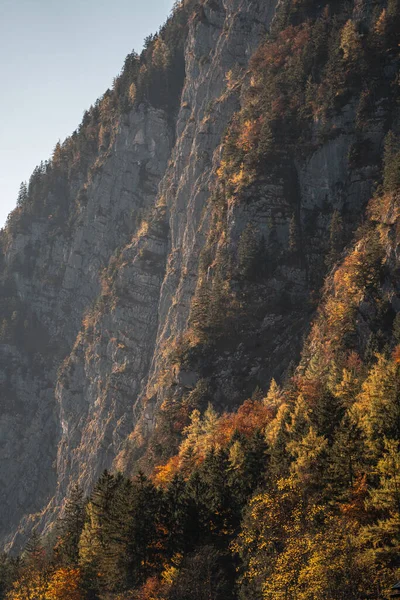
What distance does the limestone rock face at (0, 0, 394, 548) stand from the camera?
108688 millimetres

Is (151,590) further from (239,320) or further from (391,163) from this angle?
(391,163)

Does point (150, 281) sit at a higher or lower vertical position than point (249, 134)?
lower

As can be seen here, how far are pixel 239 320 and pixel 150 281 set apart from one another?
5712 centimetres

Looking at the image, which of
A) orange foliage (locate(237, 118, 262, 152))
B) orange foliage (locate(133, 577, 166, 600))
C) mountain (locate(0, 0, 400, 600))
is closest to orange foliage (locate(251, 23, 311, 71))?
mountain (locate(0, 0, 400, 600))

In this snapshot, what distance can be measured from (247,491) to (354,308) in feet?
128

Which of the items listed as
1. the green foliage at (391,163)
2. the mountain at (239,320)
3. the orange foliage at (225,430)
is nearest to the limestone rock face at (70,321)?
the mountain at (239,320)

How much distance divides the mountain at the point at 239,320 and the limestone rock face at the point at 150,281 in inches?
21.5

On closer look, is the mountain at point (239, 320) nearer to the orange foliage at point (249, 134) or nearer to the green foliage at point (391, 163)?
the green foliage at point (391, 163)

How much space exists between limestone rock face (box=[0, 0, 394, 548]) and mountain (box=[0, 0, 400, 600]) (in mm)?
546

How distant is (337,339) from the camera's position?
288ft

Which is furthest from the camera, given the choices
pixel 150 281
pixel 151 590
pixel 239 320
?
pixel 150 281

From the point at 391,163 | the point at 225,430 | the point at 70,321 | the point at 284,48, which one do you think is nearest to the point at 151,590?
the point at 225,430

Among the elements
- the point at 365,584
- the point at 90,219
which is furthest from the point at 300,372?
the point at 90,219

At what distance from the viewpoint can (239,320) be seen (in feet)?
352
